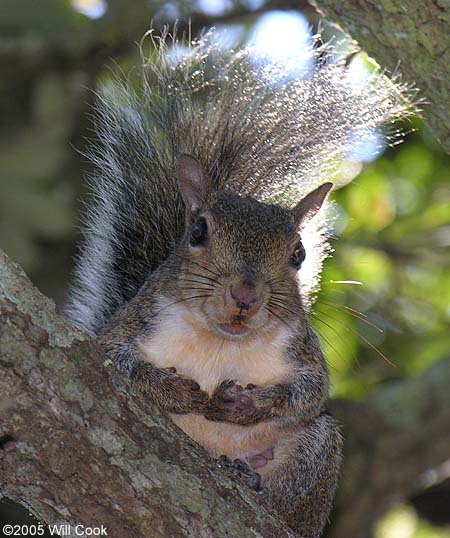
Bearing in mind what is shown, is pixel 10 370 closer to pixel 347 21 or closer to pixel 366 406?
pixel 347 21

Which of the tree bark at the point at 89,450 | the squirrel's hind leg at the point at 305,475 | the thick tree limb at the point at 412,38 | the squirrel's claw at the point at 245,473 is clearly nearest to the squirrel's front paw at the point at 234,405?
the squirrel's claw at the point at 245,473

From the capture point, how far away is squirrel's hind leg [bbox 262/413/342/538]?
3148 mm

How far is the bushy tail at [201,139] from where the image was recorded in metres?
3.49

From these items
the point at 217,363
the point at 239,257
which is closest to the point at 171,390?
the point at 217,363

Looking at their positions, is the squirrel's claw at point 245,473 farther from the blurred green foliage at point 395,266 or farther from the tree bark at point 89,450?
the blurred green foliage at point 395,266

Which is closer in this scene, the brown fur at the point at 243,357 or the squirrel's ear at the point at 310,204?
the brown fur at the point at 243,357

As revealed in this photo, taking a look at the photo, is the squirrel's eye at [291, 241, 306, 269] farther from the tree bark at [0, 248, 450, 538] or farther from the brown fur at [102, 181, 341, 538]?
the tree bark at [0, 248, 450, 538]

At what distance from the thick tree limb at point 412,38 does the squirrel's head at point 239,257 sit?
1.65 feet

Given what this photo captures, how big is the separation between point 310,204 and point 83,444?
144 cm

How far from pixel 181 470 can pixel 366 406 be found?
246 cm

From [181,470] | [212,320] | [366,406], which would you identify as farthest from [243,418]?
[366,406]

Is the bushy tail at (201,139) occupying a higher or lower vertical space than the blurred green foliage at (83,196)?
higher

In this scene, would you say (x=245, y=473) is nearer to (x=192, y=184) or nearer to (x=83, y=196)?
(x=192, y=184)

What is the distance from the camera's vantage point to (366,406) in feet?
15.8
